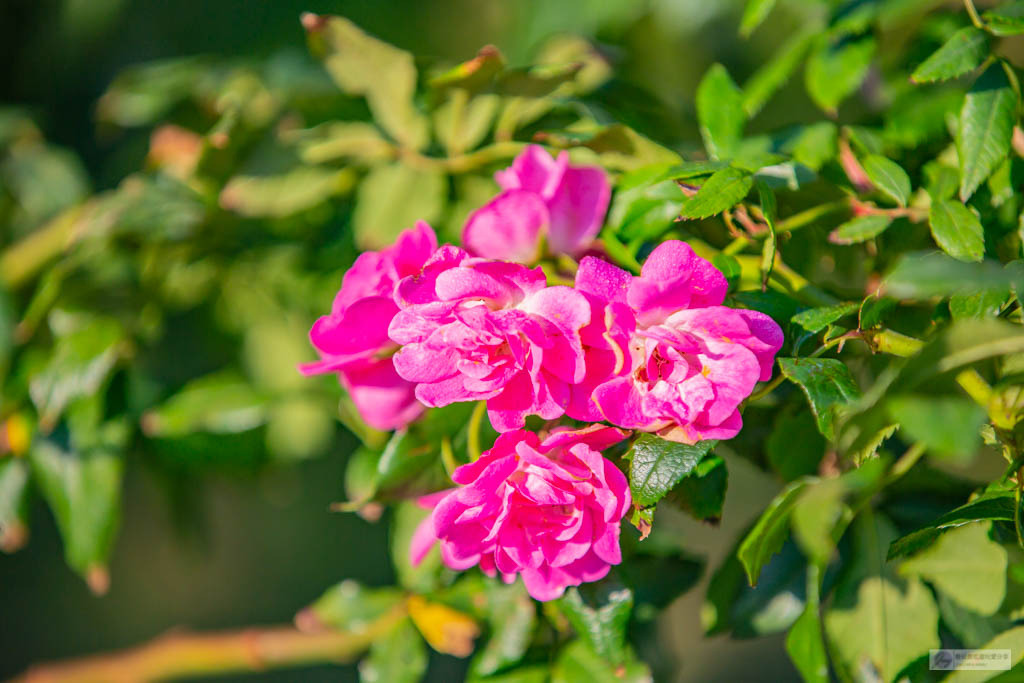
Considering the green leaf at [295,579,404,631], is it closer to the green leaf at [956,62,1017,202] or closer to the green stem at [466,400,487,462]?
A: the green stem at [466,400,487,462]

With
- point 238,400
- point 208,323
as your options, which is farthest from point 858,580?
point 208,323

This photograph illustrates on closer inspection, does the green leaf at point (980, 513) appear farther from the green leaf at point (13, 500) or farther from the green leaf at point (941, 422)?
the green leaf at point (13, 500)

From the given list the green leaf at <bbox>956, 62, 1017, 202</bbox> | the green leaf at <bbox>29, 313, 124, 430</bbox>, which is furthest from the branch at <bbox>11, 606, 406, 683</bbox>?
the green leaf at <bbox>956, 62, 1017, 202</bbox>

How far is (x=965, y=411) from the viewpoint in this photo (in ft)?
0.82

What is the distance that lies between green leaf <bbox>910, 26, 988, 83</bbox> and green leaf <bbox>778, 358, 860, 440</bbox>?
176 mm

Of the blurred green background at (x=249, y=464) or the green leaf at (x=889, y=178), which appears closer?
the green leaf at (x=889, y=178)

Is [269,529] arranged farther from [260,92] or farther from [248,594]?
[260,92]

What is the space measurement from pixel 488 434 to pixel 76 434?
1.18ft

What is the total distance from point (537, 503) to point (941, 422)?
16cm

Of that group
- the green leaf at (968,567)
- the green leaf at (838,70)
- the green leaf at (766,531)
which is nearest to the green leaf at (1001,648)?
the green leaf at (968,567)

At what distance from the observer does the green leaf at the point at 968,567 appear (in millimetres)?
405

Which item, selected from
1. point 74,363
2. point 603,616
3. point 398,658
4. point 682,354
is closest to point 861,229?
point 682,354

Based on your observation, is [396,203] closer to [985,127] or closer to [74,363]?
[74,363]

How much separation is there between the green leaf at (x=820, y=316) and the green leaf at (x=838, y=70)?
0.71 ft
